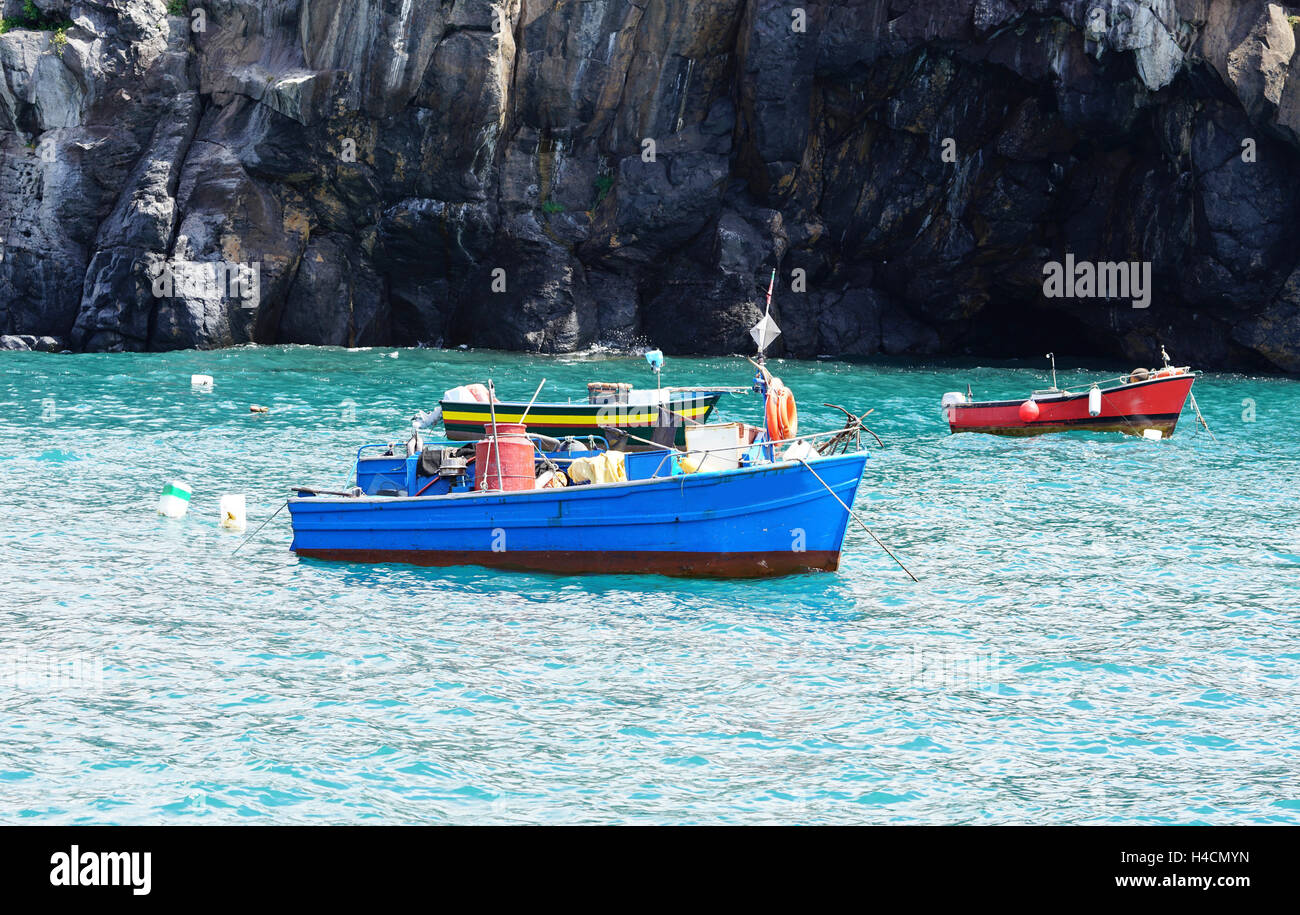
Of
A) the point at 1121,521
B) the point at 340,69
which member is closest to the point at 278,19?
the point at 340,69

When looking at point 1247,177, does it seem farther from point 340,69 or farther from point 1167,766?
point 1167,766

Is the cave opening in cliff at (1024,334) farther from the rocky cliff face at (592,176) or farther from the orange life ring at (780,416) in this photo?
the orange life ring at (780,416)

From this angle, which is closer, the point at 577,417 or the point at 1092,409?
the point at 577,417

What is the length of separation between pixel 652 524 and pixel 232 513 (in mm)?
6781

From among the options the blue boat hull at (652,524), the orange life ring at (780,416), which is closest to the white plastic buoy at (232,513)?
the blue boat hull at (652,524)

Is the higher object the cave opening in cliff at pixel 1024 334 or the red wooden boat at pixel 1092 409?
the cave opening in cliff at pixel 1024 334

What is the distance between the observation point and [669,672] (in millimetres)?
12586

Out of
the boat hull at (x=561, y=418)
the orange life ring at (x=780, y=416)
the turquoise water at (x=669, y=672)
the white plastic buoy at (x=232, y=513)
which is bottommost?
the turquoise water at (x=669, y=672)

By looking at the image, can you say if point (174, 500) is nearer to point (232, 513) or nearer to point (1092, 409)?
point (232, 513)

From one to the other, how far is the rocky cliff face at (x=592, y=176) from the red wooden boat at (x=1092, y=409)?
51.7 ft

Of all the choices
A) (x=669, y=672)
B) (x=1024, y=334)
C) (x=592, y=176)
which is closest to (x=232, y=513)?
(x=669, y=672)

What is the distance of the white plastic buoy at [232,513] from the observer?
1881cm

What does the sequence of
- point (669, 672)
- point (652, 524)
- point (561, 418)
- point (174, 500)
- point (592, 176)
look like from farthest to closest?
point (592, 176) → point (561, 418) → point (174, 500) → point (652, 524) → point (669, 672)

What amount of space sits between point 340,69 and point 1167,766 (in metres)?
40.8
